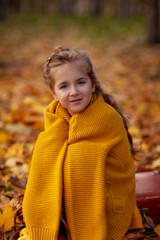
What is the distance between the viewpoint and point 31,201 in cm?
191

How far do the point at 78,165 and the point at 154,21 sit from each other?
338 inches

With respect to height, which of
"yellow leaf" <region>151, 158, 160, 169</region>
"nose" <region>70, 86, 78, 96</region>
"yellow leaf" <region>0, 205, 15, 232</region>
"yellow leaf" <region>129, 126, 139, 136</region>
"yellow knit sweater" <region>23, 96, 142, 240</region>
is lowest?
"yellow leaf" <region>129, 126, 139, 136</region>

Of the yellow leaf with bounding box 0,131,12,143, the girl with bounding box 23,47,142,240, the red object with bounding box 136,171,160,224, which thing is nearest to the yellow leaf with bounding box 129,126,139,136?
the red object with bounding box 136,171,160,224

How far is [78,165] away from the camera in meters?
1.88

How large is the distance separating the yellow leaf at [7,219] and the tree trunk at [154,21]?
848 cm

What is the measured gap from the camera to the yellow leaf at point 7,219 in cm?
217

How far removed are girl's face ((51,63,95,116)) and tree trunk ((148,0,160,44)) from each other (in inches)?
316

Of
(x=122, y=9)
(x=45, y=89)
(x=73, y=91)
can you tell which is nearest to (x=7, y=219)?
(x=73, y=91)

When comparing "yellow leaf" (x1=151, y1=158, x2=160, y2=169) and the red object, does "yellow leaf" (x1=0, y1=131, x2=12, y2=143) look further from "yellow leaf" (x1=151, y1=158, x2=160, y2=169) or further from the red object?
the red object

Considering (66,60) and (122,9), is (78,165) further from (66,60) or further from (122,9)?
(122,9)

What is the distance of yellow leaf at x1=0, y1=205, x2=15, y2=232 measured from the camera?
217cm

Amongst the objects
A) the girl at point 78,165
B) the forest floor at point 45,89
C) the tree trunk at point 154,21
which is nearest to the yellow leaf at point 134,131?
the forest floor at point 45,89

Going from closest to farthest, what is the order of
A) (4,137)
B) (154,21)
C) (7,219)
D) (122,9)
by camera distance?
(7,219) → (4,137) → (154,21) → (122,9)

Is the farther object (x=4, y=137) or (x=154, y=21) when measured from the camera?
(x=154, y=21)
